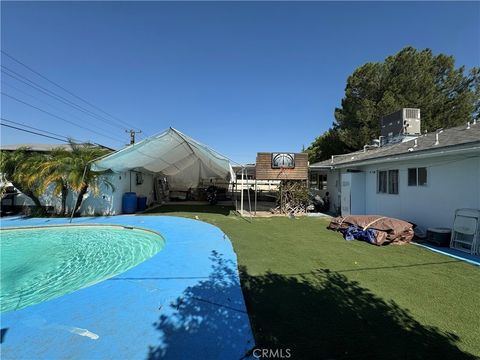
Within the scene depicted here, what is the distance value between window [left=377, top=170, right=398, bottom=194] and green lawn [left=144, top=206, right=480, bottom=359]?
368 cm

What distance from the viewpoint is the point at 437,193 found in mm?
Result: 7590

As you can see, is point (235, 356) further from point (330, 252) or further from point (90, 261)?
point (90, 261)

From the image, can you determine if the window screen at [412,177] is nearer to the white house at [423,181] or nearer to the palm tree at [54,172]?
the white house at [423,181]

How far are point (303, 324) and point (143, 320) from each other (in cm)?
208

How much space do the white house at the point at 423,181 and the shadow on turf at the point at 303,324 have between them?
498 centimetres

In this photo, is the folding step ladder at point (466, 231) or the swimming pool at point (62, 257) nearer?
the swimming pool at point (62, 257)

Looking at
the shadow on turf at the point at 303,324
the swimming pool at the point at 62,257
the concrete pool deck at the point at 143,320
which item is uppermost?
the shadow on turf at the point at 303,324

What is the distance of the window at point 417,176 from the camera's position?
8.17 metres

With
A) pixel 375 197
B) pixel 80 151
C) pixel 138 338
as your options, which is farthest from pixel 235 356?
pixel 80 151

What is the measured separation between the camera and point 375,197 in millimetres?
10969

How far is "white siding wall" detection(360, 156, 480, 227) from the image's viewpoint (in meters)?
6.63

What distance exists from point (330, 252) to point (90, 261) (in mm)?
6341

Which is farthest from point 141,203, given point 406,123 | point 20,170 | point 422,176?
point 406,123

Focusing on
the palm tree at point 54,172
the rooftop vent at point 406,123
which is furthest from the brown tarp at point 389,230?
the palm tree at point 54,172
